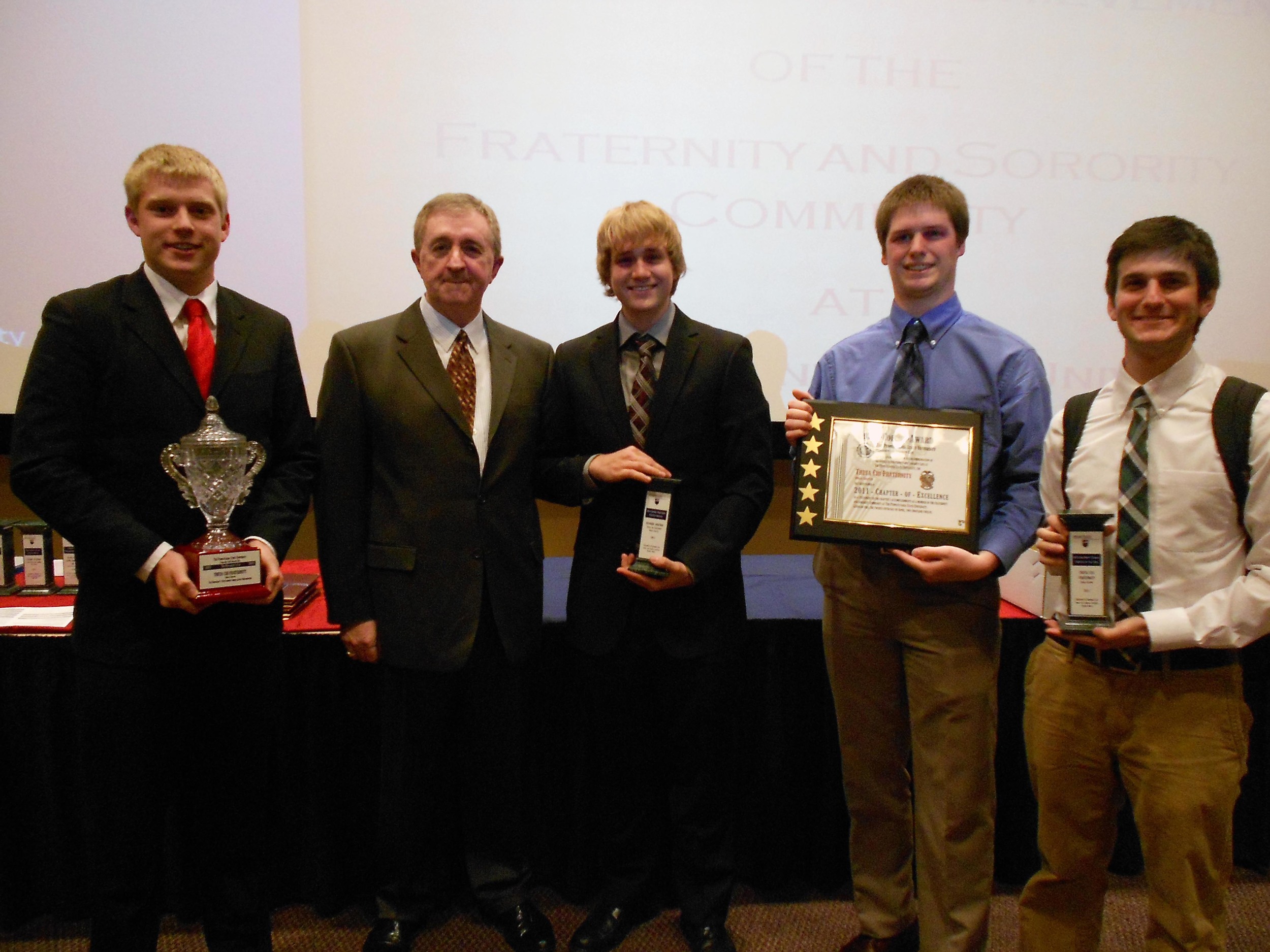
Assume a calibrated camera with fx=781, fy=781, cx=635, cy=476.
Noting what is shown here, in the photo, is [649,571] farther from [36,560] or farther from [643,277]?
[36,560]

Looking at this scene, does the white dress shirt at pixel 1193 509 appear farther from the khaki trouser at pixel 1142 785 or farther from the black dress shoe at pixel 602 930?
the black dress shoe at pixel 602 930

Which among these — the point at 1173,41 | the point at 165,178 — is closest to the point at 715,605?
the point at 165,178

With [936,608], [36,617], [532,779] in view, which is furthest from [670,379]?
[36,617]

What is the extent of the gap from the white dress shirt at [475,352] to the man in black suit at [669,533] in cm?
17

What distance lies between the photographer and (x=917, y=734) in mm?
1852

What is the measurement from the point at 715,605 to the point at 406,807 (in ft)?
3.05

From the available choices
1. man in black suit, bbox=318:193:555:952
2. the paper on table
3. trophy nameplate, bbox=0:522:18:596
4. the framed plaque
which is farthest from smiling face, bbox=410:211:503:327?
trophy nameplate, bbox=0:522:18:596

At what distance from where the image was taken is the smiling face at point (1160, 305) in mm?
1533

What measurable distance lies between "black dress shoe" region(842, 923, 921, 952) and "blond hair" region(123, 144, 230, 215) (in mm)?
2352

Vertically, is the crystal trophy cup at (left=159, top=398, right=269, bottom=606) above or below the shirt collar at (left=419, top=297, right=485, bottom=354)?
below

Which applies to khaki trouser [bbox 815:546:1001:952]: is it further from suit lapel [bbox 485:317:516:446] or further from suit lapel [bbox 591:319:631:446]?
suit lapel [bbox 485:317:516:446]

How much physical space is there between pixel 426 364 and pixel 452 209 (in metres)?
0.38

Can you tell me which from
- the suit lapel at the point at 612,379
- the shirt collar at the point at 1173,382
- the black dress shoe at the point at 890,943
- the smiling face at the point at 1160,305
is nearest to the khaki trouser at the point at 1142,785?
the black dress shoe at the point at 890,943

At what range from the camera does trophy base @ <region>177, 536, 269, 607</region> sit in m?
1.53
